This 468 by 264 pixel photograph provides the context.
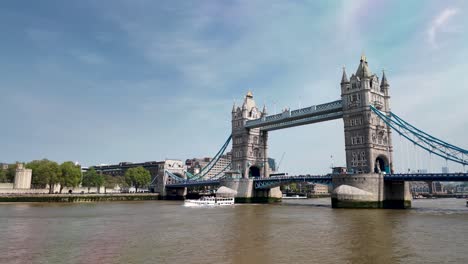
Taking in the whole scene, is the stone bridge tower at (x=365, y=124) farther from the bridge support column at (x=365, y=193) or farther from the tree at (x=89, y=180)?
the tree at (x=89, y=180)

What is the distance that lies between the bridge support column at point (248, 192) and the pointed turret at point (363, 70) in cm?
3385

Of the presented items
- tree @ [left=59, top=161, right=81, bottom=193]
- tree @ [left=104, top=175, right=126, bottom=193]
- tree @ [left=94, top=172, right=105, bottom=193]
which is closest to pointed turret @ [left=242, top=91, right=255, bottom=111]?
tree @ [left=59, top=161, right=81, bottom=193]

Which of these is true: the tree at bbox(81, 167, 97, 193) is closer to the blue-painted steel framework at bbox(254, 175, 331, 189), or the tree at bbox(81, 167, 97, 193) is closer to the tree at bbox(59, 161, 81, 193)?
the tree at bbox(59, 161, 81, 193)

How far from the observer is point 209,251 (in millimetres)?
21656

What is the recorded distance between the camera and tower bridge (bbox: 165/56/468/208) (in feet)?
186

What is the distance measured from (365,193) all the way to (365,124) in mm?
14693

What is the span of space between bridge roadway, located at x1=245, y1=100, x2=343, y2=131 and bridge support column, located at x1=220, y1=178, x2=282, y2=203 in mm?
15336

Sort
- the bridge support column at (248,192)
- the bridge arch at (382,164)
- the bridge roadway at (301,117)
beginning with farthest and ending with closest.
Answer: the bridge support column at (248,192) → the bridge roadway at (301,117) → the bridge arch at (382,164)

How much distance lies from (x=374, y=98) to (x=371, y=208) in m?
22.3

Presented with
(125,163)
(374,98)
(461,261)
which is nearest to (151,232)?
(461,261)

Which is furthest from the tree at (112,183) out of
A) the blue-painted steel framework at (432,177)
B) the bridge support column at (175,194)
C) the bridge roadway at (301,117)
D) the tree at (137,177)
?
the blue-painted steel framework at (432,177)

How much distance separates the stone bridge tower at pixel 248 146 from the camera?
309ft

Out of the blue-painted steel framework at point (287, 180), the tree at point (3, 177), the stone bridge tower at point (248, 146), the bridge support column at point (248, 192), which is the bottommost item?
the bridge support column at point (248, 192)

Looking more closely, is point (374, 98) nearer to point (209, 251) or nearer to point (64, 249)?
point (209, 251)
